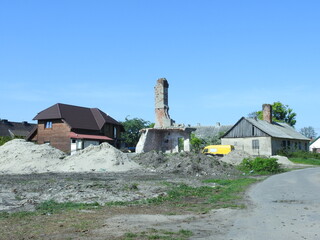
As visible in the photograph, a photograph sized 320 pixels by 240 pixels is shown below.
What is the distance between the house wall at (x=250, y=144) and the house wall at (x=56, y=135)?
22.8m

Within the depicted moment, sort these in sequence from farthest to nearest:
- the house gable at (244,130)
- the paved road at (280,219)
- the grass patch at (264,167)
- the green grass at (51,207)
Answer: the house gable at (244,130) < the grass patch at (264,167) < the green grass at (51,207) < the paved road at (280,219)

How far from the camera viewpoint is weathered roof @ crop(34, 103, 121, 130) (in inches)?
2249

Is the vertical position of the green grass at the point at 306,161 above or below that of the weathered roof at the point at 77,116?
below

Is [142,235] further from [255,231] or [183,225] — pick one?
[255,231]

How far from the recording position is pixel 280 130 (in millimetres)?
61000

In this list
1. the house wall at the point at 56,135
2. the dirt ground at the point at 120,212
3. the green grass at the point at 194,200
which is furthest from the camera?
the house wall at the point at 56,135

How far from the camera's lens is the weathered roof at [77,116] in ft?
187

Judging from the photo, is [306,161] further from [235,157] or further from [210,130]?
[210,130]

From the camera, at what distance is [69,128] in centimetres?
5581

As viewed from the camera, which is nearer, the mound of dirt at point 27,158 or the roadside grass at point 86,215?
the roadside grass at point 86,215

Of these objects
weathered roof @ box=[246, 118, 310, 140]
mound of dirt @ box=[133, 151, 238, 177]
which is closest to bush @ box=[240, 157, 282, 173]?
mound of dirt @ box=[133, 151, 238, 177]

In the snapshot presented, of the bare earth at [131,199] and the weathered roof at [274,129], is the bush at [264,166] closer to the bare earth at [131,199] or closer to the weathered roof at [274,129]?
A: the bare earth at [131,199]

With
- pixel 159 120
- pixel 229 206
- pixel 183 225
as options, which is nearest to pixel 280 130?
pixel 159 120

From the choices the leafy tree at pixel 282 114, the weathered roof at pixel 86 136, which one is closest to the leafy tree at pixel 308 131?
the leafy tree at pixel 282 114
